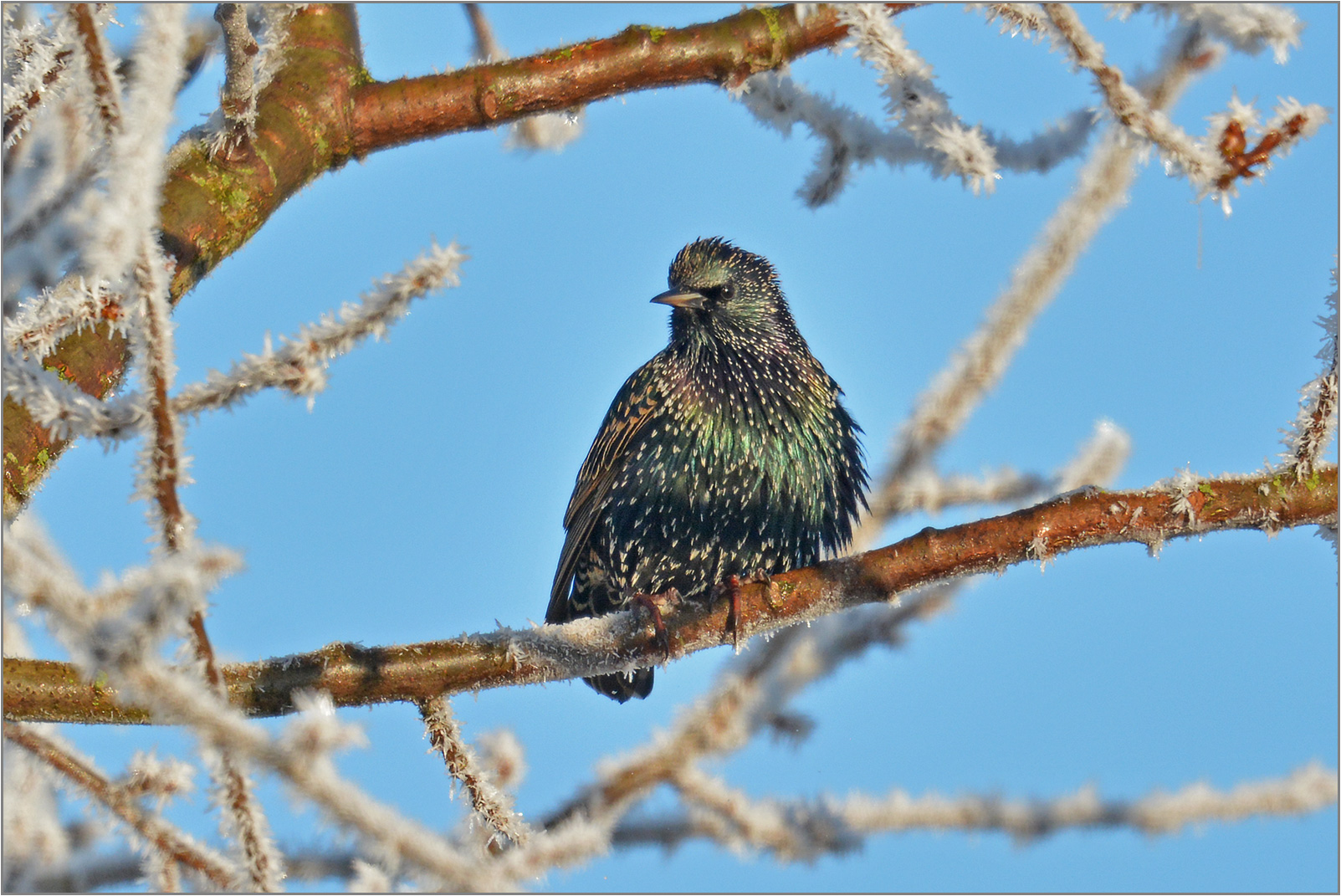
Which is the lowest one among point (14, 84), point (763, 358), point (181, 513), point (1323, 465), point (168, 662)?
point (168, 662)

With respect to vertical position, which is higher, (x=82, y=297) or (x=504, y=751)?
(x=82, y=297)

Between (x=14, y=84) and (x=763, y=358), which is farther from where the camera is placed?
(x=763, y=358)

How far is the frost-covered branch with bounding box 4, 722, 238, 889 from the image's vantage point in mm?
1795

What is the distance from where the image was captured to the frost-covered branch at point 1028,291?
3414 mm

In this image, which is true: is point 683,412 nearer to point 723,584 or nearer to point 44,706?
point 723,584

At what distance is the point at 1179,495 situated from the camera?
9.97 feet

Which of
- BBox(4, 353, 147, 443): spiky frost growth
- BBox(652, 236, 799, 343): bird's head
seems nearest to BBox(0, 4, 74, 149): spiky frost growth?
BBox(4, 353, 147, 443): spiky frost growth

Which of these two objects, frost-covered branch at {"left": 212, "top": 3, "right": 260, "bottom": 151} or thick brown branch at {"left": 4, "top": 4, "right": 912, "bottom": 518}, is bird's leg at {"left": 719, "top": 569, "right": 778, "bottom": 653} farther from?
frost-covered branch at {"left": 212, "top": 3, "right": 260, "bottom": 151}

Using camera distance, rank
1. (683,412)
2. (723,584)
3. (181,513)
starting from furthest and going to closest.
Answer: (683,412), (723,584), (181,513)

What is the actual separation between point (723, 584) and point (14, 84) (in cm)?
243

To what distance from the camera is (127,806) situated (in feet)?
6.81

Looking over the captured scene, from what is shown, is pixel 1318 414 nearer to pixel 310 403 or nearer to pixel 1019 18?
pixel 1019 18

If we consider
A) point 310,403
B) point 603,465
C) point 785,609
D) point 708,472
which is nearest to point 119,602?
point 310,403

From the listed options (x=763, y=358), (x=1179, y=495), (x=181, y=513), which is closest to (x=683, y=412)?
(x=763, y=358)
